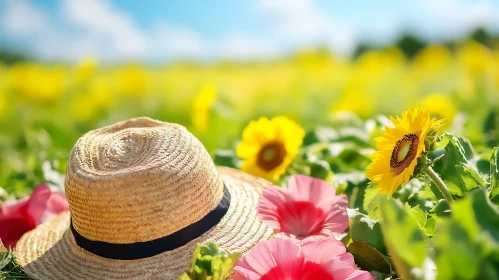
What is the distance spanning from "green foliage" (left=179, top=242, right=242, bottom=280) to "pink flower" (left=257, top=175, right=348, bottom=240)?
0.78ft

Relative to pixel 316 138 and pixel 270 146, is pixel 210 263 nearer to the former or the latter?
pixel 270 146

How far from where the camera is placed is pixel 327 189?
1.38 m

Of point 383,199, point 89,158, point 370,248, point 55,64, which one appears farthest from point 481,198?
point 55,64

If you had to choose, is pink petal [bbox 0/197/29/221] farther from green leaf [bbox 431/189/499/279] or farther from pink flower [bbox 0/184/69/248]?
green leaf [bbox 431/189/499/279]

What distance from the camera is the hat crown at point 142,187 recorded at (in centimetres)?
130

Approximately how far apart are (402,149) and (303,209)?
28 cm

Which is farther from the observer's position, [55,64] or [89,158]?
[55,64]

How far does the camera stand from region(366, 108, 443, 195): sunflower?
3.59ft

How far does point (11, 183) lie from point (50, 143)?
2.55ft

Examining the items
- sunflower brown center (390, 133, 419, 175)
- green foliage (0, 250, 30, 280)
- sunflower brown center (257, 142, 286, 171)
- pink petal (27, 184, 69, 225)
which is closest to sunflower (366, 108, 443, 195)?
sunflower brown center (390, 133, 419, 175)

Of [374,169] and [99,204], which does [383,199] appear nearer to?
[374,169]

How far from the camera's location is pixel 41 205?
1.72 meters

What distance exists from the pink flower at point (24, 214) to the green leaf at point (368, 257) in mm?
848

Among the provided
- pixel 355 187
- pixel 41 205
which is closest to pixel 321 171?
pixel 355 187
